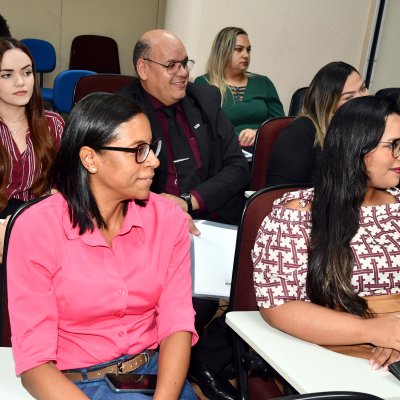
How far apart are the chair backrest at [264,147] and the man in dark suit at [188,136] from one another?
25cm

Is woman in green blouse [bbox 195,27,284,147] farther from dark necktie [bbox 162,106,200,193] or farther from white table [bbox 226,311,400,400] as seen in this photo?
white table [bbox 226,311,400,400]

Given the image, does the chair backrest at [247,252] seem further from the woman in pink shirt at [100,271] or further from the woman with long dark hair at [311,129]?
the woman with long dark hair at [311,129]

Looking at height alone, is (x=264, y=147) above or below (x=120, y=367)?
above

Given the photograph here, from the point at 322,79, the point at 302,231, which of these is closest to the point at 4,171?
the point at 302,231

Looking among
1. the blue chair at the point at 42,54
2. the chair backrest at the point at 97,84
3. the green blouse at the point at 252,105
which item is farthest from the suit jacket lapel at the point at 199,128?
the blue chair at the point at 42,54

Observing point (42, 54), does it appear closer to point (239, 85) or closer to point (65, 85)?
point (65, 85)

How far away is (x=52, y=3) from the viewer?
20.8ft

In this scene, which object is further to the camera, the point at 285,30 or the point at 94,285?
the point at 285,30

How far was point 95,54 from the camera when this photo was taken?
249 inches

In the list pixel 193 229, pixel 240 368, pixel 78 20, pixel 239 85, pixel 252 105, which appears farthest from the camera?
pixel 78 20

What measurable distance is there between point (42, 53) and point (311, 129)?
4.03 metres

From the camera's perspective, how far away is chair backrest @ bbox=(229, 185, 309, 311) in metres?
1.86

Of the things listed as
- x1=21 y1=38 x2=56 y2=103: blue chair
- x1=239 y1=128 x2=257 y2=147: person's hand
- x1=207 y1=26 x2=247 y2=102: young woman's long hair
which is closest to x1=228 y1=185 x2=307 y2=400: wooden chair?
x1=239 y1=128 x2=257 y2=147: person's hand

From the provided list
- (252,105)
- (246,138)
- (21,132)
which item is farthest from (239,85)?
(21,132)
